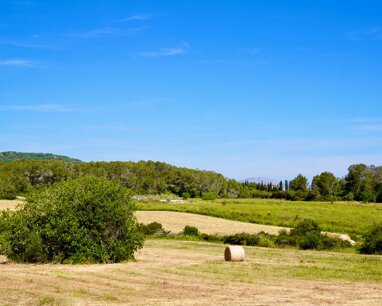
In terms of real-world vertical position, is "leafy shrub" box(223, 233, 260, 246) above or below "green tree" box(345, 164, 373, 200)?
below

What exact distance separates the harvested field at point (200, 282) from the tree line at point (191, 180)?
104171 mm

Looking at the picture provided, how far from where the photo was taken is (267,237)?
43125mm

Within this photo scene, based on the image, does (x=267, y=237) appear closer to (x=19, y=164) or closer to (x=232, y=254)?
(x=232, y=254)

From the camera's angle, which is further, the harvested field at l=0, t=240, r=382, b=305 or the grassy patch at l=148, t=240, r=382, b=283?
the grassy patch at l=148, t=240, r=382, b=283

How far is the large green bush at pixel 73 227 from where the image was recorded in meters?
26.9

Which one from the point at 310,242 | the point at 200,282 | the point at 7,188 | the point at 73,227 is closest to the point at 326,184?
the point at 7,188

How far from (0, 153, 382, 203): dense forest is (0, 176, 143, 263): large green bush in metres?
104

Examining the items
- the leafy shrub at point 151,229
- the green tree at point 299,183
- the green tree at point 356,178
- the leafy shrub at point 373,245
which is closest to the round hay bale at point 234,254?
the leafy shrub at point 373,245

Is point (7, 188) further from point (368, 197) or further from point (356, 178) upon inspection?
point (356, 178)

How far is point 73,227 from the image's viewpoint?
1047 inches

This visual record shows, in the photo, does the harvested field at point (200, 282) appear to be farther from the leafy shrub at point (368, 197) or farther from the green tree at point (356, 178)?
the green tree at point (356, 178)

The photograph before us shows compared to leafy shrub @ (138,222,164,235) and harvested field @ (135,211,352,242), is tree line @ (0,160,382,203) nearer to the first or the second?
harvested field @ (135,211,352,242)

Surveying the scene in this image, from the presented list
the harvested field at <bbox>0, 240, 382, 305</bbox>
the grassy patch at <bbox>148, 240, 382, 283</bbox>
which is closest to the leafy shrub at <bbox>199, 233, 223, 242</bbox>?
the grassy patch at <bbox>148, 240, 382, 283</bbox>

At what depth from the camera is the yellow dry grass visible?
174 feet
